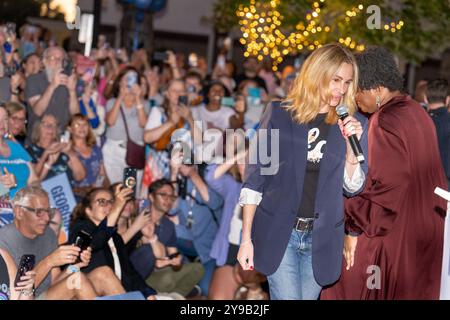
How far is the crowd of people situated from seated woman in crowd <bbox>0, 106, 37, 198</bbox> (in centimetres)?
1

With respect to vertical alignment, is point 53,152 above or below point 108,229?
above

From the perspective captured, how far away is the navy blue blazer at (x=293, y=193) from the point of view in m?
4.73

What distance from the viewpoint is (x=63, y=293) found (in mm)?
6566

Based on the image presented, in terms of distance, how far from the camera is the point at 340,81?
4.70m

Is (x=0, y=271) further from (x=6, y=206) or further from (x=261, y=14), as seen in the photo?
(x=261, y=14)

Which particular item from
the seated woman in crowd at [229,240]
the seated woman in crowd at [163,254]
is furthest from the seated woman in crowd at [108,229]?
the seated woman in crowd at [229,240]

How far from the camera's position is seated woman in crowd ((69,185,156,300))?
22.9ft

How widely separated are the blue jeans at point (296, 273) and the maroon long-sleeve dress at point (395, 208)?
1.49 ft

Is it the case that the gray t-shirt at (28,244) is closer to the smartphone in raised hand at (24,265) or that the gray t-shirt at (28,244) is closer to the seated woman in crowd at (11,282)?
the seated woman in crowd at (11,282)

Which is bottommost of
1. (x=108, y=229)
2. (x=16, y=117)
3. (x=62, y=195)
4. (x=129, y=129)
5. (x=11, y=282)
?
(x=11, y=282)

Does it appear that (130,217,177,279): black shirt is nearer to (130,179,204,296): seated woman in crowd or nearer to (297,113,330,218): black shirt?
(130,179,204,296): seated woman in crowd

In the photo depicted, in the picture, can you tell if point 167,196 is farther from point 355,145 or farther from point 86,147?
point 355,145

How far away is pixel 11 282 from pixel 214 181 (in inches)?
107

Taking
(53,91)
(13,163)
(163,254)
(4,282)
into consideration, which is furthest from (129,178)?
(53,91)
